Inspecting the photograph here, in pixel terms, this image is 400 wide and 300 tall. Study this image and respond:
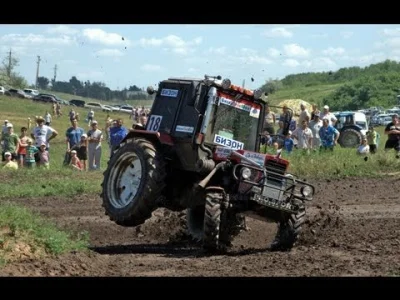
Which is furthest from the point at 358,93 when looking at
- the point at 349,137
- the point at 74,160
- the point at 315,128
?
the point at 74,160

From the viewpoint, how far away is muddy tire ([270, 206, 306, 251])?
434 inches

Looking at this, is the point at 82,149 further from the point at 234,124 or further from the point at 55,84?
the point at 55,84

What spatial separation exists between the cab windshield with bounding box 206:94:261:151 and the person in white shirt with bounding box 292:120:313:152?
9565mm

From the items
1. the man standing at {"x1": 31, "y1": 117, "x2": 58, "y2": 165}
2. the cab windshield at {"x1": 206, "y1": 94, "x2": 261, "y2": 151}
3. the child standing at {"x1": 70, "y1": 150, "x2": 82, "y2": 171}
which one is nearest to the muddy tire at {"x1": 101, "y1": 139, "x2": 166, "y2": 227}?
the cab windshield at {"x1": 206, "y1": 94, "x2": 261, "y2": 151}

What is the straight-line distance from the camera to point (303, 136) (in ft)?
70.4

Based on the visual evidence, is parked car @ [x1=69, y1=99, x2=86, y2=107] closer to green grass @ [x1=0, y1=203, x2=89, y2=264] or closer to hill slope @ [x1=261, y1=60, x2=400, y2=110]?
hill slope @ [x1=261, y1=60, x2=400, y2=110]

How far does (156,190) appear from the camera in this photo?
1066 centimetres

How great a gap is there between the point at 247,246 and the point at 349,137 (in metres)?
19.4

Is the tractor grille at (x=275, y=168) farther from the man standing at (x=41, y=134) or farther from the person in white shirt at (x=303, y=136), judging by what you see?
the person in white shirt at (x=303, y=136)

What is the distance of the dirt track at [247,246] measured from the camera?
8523 mm
